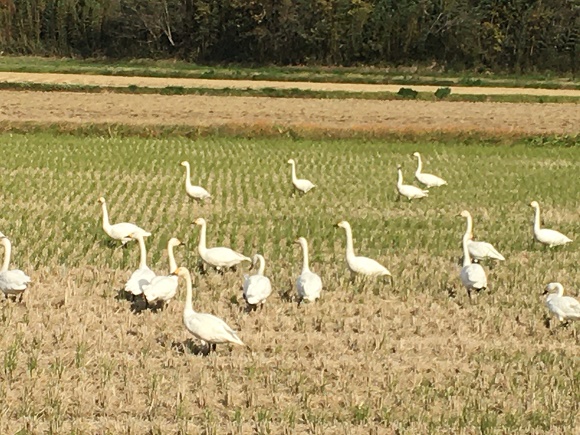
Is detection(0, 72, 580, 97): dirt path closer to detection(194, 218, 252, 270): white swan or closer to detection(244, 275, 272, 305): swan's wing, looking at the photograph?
detection(194, 218, 252, 270): white swan

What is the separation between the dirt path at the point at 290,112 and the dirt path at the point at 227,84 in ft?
18.2

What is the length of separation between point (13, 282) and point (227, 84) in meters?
43.7

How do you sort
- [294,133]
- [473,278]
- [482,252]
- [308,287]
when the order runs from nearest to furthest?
[308,287] → [473,278] → [482,252] → [294,133]

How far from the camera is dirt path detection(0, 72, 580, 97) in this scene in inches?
2037

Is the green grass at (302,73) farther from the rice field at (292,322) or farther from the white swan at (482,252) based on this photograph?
the white swan at (482,252)

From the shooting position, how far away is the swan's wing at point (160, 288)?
10.6 m

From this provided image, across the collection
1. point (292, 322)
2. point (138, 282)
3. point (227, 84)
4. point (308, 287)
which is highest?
point (138, 282)

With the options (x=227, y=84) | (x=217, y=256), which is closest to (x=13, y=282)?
(x=217, y=256)

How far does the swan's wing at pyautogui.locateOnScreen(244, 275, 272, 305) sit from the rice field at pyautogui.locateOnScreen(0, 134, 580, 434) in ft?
0.68

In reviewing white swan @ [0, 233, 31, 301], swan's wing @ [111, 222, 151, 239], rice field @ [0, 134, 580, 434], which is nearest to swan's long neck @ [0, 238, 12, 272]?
white swan @ [0, 233, 31, 301]

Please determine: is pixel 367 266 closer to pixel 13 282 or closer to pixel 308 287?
pixel 308 287

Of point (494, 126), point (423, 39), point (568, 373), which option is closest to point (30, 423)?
point (568, 373)

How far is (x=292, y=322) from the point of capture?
1073 cm

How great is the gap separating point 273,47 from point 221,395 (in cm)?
6710
